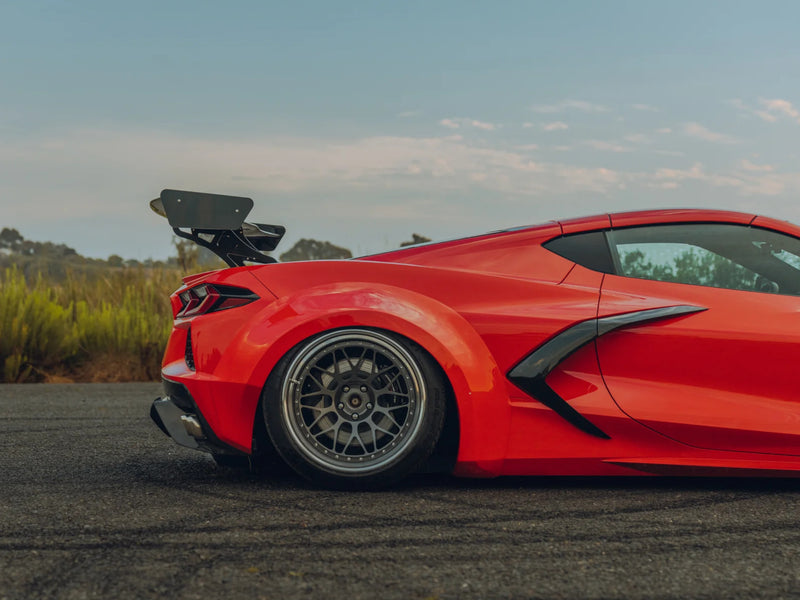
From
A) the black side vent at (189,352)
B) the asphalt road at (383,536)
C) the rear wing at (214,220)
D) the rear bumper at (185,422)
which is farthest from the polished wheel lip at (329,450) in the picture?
the rear wing at (214,220)

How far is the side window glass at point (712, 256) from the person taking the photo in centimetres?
405

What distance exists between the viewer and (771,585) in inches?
103

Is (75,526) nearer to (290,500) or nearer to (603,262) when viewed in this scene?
(290,500)

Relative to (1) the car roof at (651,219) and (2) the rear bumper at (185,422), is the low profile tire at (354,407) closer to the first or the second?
(2) the rear bumper at (185,422)

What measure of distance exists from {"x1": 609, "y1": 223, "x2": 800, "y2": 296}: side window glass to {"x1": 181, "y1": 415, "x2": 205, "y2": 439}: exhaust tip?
6.58 ft

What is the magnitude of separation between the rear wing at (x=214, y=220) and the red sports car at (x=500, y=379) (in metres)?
0.43

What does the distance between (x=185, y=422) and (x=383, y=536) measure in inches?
51.1

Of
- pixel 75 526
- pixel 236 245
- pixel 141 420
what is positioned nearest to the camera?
pixel 75 526

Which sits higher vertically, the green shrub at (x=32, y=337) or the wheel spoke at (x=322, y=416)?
the wheel spoke at (x=322, y=416)

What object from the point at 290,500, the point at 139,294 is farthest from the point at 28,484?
the point at 139,294

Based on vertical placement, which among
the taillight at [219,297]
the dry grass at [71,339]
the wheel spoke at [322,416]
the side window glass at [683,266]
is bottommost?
the dry grass at [71,339]

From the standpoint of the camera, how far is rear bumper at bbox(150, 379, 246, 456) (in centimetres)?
395

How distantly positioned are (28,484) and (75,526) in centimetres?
95

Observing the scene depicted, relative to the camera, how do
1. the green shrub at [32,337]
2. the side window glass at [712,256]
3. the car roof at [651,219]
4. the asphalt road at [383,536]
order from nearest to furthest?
the asphalt road at [383,536]
the side window glass at [712,256]
the car roof at [651,219]
the green shrub at [32,337]
